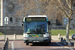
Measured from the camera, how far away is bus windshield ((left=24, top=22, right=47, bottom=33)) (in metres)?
20.9

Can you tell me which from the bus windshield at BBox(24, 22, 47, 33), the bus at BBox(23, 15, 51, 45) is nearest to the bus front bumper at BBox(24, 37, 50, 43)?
the bus at BBox(23, 15, 51, 45)

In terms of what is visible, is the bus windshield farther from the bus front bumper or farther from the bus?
the bus front bumper

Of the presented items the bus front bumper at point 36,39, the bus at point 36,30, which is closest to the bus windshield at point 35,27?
the bus at point 36,30

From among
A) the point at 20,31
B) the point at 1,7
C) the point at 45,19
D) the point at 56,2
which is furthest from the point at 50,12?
the point at 1,7

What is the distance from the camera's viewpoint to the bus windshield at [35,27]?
68.6 feet

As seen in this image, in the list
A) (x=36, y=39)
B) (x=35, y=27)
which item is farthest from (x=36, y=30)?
(x=36, y=39)

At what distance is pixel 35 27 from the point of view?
20953mm

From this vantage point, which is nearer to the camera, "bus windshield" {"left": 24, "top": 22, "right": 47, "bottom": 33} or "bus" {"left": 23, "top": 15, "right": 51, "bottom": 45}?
"bus" {"left": 23, "top": 15, "right": 51, "bottom": 45}

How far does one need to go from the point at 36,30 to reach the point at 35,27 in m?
0.29

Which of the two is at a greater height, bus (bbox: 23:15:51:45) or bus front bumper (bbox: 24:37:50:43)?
bus (bbox: 23:15:51:45)

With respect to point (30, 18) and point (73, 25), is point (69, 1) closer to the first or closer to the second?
point (30, 18)

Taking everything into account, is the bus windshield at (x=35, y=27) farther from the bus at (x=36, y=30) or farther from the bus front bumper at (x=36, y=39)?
the bus front bumper at (x=36, y=39)

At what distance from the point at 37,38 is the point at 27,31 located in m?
1.14

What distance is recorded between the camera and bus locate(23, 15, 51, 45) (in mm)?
20781
